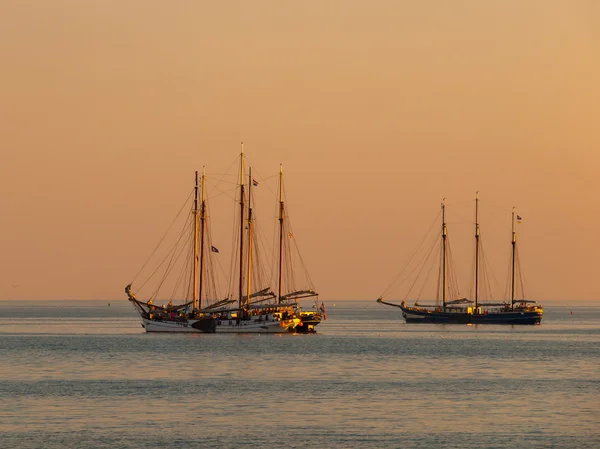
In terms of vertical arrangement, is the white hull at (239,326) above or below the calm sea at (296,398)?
above

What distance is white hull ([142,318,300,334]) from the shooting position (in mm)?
165750

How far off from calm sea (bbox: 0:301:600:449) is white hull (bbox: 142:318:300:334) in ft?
88.3

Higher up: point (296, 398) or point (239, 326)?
point (239, 326)

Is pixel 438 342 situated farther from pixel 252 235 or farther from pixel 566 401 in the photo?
pixel 566 401

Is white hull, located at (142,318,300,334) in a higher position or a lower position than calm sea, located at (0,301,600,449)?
higher

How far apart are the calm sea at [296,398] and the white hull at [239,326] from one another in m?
26.9

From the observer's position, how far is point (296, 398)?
259ft

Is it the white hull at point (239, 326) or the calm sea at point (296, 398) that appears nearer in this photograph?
the calm sea at point (296, 398)

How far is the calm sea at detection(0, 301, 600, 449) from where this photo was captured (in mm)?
60688

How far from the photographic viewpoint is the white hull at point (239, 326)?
544 feet

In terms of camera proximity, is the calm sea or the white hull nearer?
the calm sea

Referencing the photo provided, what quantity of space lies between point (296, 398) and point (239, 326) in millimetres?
87494

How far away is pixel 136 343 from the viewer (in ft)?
501

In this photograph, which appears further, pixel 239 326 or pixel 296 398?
pixel 239 326
